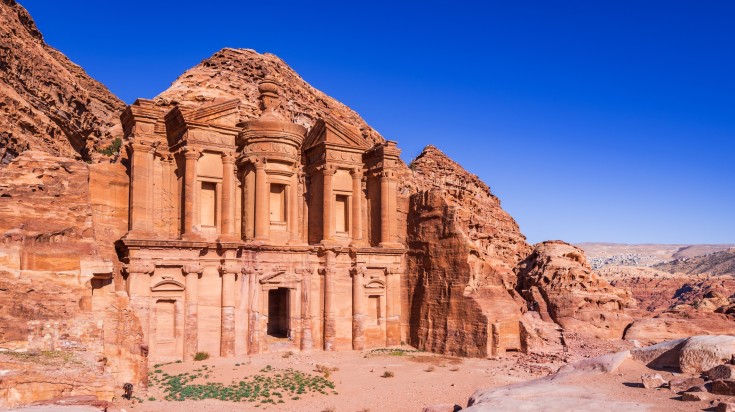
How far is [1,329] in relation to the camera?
14.3 metres

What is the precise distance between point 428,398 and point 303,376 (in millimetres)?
5703

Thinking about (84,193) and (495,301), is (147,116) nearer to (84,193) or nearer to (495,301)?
(84,193)

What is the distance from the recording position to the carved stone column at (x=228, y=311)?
A: 1078 inches

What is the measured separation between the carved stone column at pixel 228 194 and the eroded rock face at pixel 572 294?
16.0 meters

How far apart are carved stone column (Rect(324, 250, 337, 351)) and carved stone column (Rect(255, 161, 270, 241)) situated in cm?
364

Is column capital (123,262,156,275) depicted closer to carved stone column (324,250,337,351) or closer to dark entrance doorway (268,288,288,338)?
dark entrance doorway (268,288,288,338)

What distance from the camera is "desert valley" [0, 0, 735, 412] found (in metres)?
18.2

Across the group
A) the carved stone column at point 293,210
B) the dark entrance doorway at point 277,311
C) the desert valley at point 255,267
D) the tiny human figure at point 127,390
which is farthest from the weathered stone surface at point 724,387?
the dark entrance doorway at point 277,311

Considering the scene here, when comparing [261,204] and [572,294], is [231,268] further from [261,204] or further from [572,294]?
[572,294]

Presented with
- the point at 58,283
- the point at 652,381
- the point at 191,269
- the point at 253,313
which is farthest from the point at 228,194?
the point at 652,381

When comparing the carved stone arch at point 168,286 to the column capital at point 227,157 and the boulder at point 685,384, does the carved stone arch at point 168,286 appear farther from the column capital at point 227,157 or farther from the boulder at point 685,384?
the boulder at point 685,384

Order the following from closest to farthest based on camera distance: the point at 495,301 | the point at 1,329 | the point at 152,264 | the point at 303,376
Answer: the point at 1,329, the point at 303,376, the point at 152,264, the point at 495,301

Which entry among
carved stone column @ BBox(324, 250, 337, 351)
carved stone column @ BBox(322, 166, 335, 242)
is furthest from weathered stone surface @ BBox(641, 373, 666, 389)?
carved stone column @ BBox(322, 166, 335, 242)

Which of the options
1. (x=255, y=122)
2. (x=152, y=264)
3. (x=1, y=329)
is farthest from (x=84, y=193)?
(x=255, y=122)
